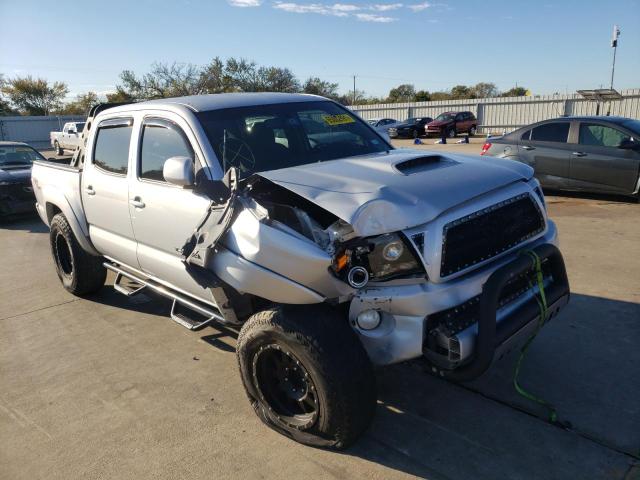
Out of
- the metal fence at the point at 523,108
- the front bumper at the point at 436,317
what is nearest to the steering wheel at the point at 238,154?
the front bumper at the point at 436,317

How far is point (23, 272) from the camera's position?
22.6 feet

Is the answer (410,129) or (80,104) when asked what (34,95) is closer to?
(80,104)

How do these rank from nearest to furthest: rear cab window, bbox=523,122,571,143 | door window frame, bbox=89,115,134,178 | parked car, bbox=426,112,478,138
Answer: door window frame, bbox=89,115,134,178
rear cab window, bbox=523,122,571,143
parked car, bbox=426,112,478,138

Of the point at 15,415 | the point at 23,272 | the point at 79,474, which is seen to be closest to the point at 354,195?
the point at 79,474

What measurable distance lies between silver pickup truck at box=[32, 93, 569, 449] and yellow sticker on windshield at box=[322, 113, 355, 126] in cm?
36

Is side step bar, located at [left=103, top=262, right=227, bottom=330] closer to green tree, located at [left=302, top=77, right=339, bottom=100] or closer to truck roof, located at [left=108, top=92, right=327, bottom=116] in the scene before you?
truck roof, located at [left=108, top=92, right=327, bottom=116]

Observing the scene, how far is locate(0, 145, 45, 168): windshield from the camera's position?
11.0 m

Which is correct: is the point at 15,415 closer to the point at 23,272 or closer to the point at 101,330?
the point at 101,330

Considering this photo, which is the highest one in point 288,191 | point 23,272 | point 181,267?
point 288,191

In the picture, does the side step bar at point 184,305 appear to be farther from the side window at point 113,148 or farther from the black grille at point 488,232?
the black grille at point 488,232

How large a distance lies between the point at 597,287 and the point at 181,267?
406 centimetres

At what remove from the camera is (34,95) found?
61875 mm

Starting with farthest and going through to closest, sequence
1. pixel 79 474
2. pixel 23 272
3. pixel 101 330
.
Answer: pixel 23 272 < pixel 101 330 < pixel 79 474

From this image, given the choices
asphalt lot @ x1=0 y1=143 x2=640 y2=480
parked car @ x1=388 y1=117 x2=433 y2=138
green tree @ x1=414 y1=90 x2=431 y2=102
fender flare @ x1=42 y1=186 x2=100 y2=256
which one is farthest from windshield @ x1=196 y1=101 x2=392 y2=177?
green tree @ x1=414 y1=90 x2=431 y2=102
